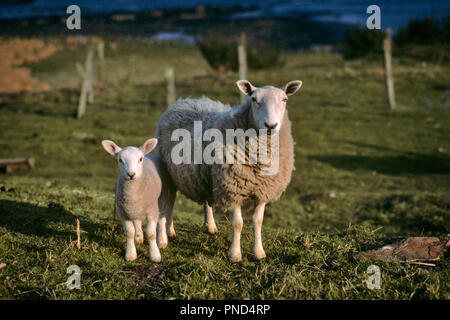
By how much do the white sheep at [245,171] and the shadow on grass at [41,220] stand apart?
63.6 inches

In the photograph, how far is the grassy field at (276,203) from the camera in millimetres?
4410

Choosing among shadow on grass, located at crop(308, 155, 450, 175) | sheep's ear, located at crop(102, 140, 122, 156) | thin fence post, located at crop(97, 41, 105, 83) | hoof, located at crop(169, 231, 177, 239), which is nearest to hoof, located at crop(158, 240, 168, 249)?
hoof, located at crop(169, 231, 177, 239)

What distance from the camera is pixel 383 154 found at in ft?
46.2

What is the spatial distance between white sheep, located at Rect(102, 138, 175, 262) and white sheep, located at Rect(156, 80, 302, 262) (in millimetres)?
606

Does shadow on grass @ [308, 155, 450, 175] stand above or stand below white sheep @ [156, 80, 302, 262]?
below

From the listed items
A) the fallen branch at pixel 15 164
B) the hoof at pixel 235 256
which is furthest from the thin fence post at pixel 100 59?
the hoof at pixel 235 256

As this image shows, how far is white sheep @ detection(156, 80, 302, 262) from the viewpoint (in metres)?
4.81

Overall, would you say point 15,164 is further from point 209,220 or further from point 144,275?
point 144,275

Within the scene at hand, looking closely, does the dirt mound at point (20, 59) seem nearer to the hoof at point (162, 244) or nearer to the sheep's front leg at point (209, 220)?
the sheep's front leg at point (209, 220)

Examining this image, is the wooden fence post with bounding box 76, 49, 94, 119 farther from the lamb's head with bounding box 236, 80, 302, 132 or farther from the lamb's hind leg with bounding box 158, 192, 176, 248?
the lamb's head with bounding box 236, 80, 302, 132

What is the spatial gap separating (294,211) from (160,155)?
15.8ft

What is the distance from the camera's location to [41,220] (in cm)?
619

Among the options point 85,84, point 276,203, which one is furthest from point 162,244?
point 85,84

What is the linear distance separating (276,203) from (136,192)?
6.15 metres
